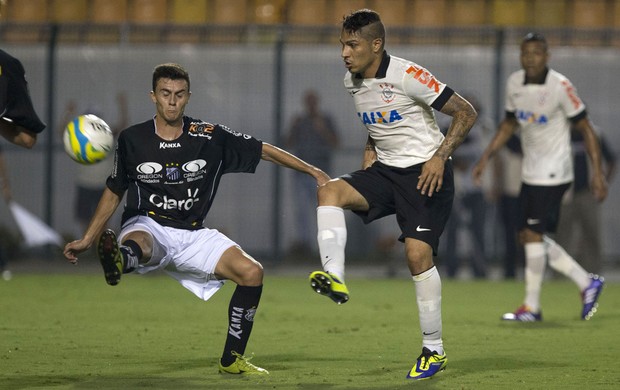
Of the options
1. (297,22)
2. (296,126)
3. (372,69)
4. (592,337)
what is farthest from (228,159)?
(297,22)

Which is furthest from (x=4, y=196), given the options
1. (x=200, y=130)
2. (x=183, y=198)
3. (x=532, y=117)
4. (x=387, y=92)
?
(x=387, y=92)

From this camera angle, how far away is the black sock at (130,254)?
675 centimetres

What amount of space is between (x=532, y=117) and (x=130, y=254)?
5008 millimetres

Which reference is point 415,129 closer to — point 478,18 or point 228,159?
point 228,159

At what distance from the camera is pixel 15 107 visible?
7023 mm

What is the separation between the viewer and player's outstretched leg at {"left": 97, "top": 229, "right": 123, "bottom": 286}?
644 centimetres

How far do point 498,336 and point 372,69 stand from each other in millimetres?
3018

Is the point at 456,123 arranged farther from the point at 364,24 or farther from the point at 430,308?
the point at 430,308

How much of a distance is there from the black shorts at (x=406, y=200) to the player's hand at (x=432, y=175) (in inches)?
5.7

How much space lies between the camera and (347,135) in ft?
54.6

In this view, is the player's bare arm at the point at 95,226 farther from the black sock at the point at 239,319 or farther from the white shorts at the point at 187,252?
the black sock at the point at 239,319

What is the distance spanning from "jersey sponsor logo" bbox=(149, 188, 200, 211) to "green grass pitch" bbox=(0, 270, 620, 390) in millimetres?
982

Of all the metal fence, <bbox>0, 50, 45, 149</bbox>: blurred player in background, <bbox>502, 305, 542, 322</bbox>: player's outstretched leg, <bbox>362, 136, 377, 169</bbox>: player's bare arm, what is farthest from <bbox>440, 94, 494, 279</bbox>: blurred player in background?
<bbox>0, 50, 45, 149</bbox>: blurred player in background

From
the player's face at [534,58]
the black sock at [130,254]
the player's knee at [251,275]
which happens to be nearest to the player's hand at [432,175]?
the player's knee at [251,275]
